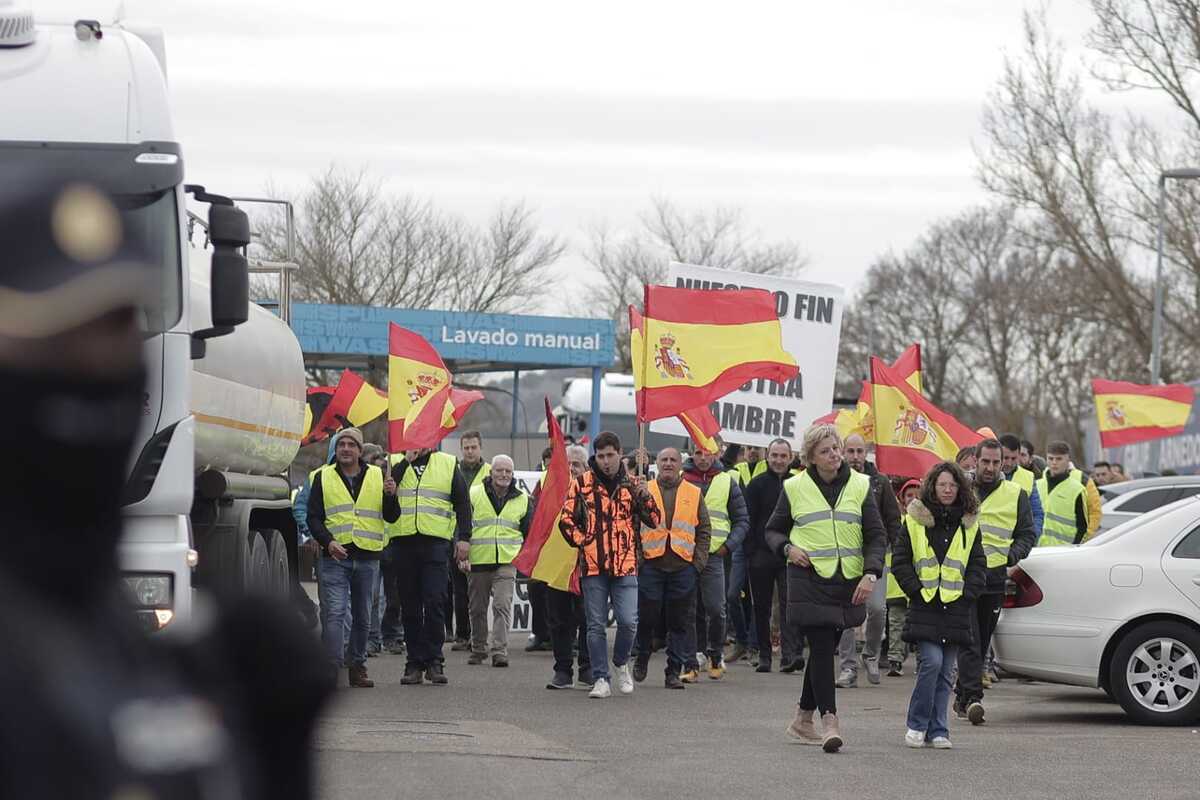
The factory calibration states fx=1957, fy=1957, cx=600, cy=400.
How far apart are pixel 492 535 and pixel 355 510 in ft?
10.0

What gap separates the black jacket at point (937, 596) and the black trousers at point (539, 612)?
797 cm

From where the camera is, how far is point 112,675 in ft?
4.55

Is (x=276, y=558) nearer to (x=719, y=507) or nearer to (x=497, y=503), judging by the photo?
(x=497, y=503)

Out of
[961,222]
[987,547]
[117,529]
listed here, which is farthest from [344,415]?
[961,222]

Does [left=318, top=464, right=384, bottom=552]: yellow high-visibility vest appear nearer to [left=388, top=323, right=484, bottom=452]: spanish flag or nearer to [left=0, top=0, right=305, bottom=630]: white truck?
[left=388, top=323, right=484, bottom=452]: spanish flag

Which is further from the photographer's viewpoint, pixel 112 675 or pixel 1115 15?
pixel 1115 15

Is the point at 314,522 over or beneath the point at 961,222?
beneath

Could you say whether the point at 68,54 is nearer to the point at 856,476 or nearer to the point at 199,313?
the point at 199,313

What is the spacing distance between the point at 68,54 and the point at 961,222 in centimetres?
7040

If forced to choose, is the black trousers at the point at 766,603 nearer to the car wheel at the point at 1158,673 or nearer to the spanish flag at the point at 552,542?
the spanish flag at the point at 552,542

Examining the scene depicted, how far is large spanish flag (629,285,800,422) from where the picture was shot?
17.0 m

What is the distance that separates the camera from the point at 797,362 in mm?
18734

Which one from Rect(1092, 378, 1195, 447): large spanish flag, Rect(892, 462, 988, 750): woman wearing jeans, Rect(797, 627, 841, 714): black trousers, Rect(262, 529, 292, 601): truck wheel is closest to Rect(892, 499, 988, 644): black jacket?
Rect(892, 462, 988, 750): woman wearing jeans

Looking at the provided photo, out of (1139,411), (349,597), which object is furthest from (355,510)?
(1139,411)
